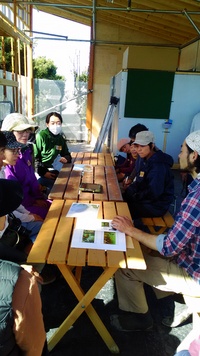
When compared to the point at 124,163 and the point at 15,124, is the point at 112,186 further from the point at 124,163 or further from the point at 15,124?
the point at 124,163

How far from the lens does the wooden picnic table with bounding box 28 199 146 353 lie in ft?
4.86

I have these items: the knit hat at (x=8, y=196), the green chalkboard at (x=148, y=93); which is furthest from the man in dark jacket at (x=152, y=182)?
the green chalkboard at (x=148, y=93)

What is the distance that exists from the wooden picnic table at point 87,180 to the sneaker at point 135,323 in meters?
0.93

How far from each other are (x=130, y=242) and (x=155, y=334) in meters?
0.83

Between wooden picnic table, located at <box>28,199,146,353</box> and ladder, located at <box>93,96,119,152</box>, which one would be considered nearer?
wooden picnic table, located at <box>28,199,146,353</box>

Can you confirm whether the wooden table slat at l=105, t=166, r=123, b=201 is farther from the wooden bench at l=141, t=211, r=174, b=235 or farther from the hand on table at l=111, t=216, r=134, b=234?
the hand on table at l=111, t=216, r=134, b=234

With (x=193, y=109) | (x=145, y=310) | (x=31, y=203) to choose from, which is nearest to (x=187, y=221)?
(x=145, y=310)

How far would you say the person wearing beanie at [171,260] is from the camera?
155cm

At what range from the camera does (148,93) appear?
A: 227 inches

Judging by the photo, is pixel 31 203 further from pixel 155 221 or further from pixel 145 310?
pixel 145 310

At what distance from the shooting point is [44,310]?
6.98ft

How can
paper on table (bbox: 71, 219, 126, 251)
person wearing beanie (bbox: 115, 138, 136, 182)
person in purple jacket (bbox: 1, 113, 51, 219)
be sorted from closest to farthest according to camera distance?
paper on table (bbox: 71, 219, 126, 251) → person in purple jacket (bbox: 1, 113, 51, 219) → person wearing beanie (bbox: 115, 138, 136, 182)

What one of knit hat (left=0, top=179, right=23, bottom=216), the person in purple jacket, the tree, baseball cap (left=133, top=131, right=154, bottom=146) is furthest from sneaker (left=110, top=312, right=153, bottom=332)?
the tree

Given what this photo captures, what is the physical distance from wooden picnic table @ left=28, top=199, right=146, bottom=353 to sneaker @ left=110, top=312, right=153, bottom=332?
0.18 meters
